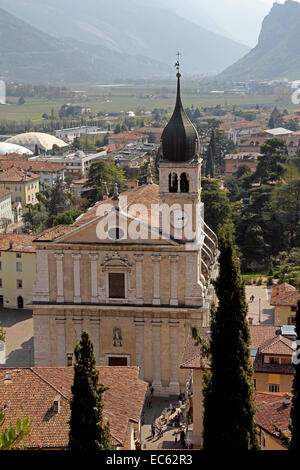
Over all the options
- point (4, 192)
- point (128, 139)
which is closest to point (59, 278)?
point (4, 192)

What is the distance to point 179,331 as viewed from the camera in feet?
119

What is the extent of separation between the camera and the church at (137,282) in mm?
35969

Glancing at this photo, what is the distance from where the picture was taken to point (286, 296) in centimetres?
4491

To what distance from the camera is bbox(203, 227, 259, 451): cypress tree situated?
2095 centimetres

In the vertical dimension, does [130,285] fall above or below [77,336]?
above

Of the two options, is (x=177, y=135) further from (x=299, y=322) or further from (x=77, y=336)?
(x=299, y=322)

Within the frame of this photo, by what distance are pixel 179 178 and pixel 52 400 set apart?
48.4 feet

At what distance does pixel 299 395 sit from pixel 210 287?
20.8 metres

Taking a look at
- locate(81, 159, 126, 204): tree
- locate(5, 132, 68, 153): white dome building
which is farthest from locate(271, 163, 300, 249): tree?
locate(5, 132, 68, 153): white dome building

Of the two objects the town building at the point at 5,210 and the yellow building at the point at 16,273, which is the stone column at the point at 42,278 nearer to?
the yellow building at the point at 16,273

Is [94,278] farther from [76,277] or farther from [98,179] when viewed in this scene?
[98,179]

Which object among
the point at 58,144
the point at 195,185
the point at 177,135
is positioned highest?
the point at 177,135

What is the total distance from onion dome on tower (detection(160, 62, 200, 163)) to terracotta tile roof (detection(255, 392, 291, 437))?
13711 millimetres
